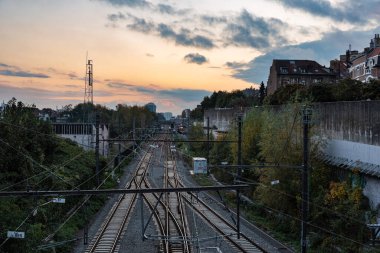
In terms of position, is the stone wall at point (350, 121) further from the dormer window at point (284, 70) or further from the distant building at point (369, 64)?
the dormer window at point (284, 70)

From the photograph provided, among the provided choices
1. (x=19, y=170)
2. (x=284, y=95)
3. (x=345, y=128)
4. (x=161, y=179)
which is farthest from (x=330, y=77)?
(x=19, y=170)

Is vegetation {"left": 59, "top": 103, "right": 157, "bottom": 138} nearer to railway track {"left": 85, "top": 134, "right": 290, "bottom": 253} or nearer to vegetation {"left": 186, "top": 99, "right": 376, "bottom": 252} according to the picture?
railway track {"left": 85, "top": 134, "right": 290, "bottom": 253}

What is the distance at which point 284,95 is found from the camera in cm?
5222

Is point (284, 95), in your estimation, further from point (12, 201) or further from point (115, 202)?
point (12, 201)

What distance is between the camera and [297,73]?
9162 centimetres

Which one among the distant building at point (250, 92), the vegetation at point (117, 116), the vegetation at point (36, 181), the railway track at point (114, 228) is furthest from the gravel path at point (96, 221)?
the distant building at point (250, 92)

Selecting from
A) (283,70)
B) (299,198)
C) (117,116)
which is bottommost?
(299,198)

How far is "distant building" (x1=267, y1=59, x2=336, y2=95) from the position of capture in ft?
296

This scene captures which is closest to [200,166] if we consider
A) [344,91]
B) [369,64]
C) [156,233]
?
[156,233]

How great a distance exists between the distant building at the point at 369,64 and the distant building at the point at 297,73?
21653 mm

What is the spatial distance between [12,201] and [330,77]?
272 feet

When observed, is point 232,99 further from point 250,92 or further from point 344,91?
point 250,92

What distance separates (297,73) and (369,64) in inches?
1253

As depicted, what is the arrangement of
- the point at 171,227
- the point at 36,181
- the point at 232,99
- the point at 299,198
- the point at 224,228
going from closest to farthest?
the point at 299,198 < the point at 36,181 < the point at 224,228 < the point at 171,227 < the point at 232,99
